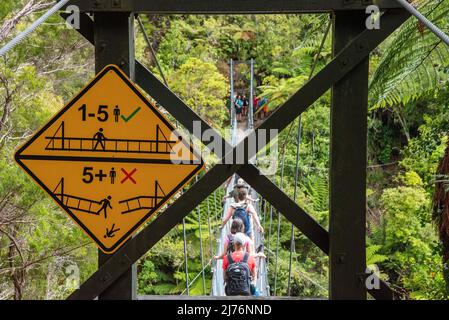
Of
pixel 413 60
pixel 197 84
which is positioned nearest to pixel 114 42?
pixel 413 60

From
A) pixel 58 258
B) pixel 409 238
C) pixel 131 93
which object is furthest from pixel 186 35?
pixel 131 93

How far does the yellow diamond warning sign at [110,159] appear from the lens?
5.15 ft

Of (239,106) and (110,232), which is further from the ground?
(239,106)

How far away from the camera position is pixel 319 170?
467 inches

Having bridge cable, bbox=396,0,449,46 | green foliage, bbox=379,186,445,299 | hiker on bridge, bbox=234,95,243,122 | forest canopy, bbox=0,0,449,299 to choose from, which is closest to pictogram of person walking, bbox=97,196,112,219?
forest canopy, bbox=0,0,449,299

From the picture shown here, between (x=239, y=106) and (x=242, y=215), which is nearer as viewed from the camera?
(x=242, y=215)

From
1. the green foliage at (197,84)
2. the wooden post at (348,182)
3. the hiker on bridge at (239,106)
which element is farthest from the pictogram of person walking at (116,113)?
the hiker on bridge at (239,106)

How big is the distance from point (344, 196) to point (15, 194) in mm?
3768

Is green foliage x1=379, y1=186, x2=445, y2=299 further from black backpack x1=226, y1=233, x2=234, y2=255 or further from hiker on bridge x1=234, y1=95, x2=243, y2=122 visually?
black backpack x1=226, y1=233, x2=234, y2=255

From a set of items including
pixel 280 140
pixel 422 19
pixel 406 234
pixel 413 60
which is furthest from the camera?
pixel 280 140

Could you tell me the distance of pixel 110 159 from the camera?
1.57m

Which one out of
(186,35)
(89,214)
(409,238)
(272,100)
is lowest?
(89,214)

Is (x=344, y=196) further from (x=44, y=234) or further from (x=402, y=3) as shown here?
(x=44, y=234)

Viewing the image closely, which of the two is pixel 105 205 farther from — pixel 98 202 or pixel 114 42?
pixel 114 42
